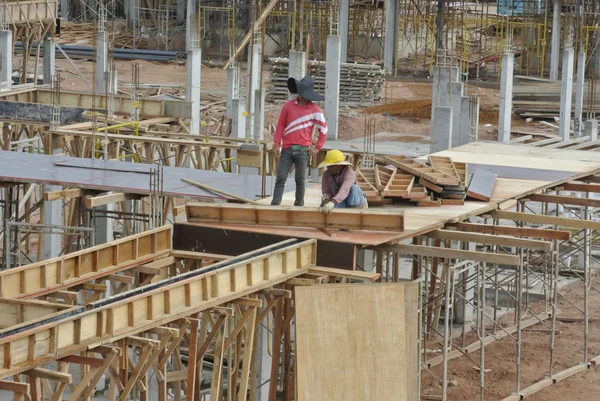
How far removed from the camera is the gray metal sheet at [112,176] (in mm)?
23156

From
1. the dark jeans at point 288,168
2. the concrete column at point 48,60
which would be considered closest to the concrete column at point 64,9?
the concrete column at point 48,60

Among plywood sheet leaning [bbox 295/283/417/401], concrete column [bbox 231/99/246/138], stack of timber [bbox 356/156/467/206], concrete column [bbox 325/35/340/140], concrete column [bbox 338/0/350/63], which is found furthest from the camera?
concrete column [bbox 338/0/350/63]

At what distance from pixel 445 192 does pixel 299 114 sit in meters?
2.69

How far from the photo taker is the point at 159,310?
55.4ft

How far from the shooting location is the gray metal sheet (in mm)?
23156

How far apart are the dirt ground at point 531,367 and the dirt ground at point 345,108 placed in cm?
1034

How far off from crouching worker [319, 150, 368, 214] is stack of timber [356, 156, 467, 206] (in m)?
1.05

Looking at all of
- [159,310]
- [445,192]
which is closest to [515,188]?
[445,192]

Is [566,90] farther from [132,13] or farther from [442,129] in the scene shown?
[132,13]

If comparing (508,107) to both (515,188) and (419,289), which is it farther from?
(419,289)

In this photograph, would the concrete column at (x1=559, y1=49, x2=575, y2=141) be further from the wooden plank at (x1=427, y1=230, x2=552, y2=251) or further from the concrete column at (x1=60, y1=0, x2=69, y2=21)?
the concrete column at (x1=60, y1=0, x2=69, y2=21)

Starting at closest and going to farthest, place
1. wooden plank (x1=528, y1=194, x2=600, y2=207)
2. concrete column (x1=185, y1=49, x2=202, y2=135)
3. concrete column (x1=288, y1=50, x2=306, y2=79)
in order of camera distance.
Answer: wooden plank (x1=528, y1=194, x2=600, y2=207), concrete column (x1=185, y1=49, x2=202, y2=135), concrete column (x1=288, y1=50, x2=306, y2=79)

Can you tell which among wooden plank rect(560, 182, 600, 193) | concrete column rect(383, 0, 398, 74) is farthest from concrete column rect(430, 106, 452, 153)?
concrete column rect(383, 0, 398, 74)

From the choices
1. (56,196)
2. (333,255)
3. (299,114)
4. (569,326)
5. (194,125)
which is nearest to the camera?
(333,255)
